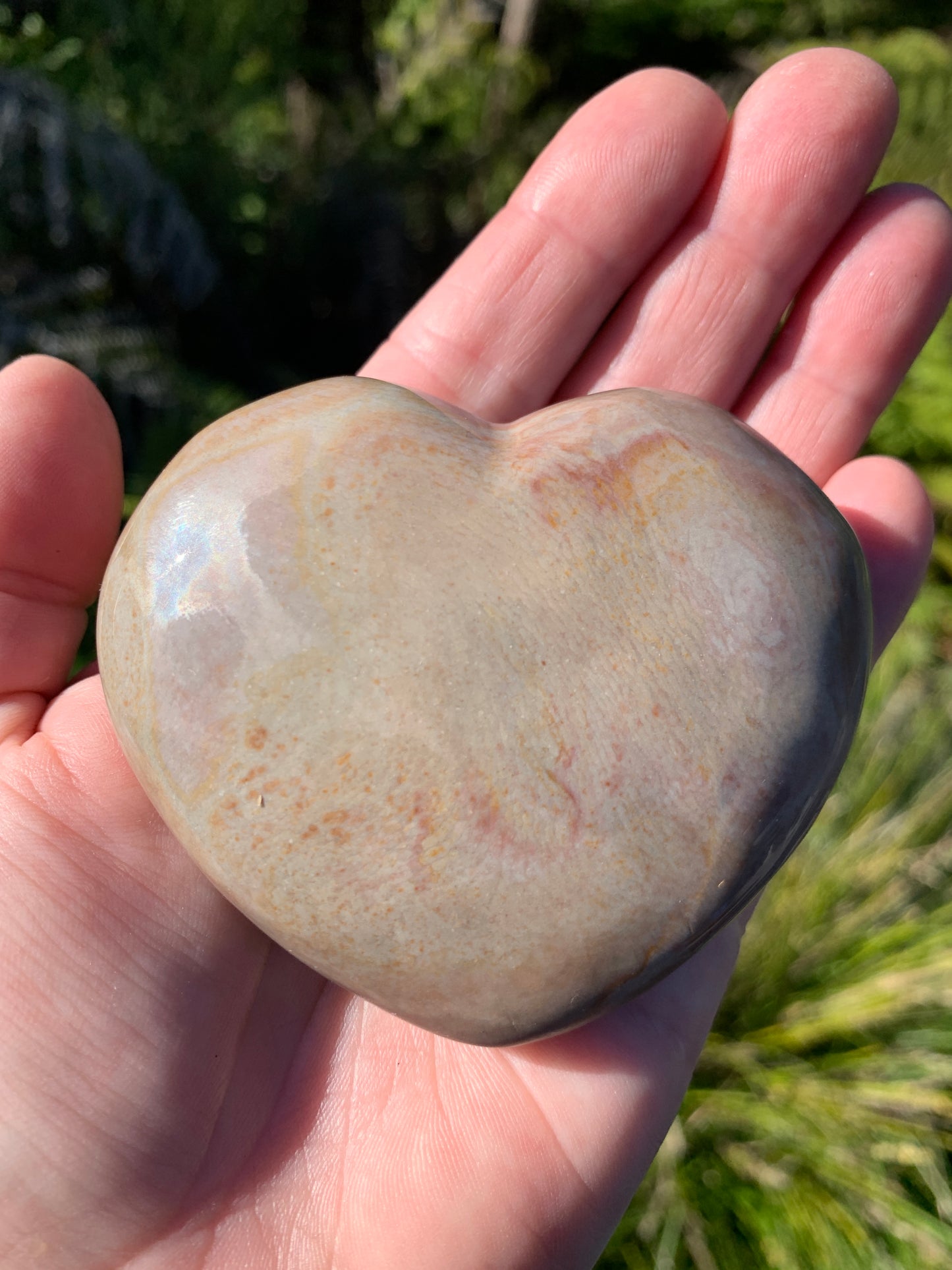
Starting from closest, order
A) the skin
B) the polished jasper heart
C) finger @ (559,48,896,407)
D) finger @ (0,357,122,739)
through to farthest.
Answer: the polished jasper heart, the skin, finger @ (0,357,122,739), finger @ (559,48,896,407)

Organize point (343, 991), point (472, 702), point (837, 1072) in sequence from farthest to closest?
1. point (837, 1072)
2. point (343, 991)
3. point (472, 702)

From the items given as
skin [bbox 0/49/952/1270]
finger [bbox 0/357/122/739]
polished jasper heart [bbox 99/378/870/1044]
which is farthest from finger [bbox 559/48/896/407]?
finger [bbox 0/357/122/739]

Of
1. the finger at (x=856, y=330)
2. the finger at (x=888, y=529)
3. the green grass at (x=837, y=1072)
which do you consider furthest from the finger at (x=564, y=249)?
the green grass at (x=837, y=1072)

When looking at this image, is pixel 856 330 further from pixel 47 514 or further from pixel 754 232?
pixel 47 514

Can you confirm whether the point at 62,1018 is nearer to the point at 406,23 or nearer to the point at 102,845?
the point at 102,845

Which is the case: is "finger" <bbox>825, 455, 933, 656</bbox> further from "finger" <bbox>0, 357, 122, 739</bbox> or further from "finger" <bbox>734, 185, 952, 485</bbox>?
"finger" <bbox>0, 357, 122, 739</bbox>

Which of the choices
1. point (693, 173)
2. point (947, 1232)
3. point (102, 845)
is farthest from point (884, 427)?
point (102, 845)

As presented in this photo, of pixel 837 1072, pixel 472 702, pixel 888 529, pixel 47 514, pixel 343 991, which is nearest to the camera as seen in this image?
pixel 472 702

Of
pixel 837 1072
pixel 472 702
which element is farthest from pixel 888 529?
pixel 837 1072
